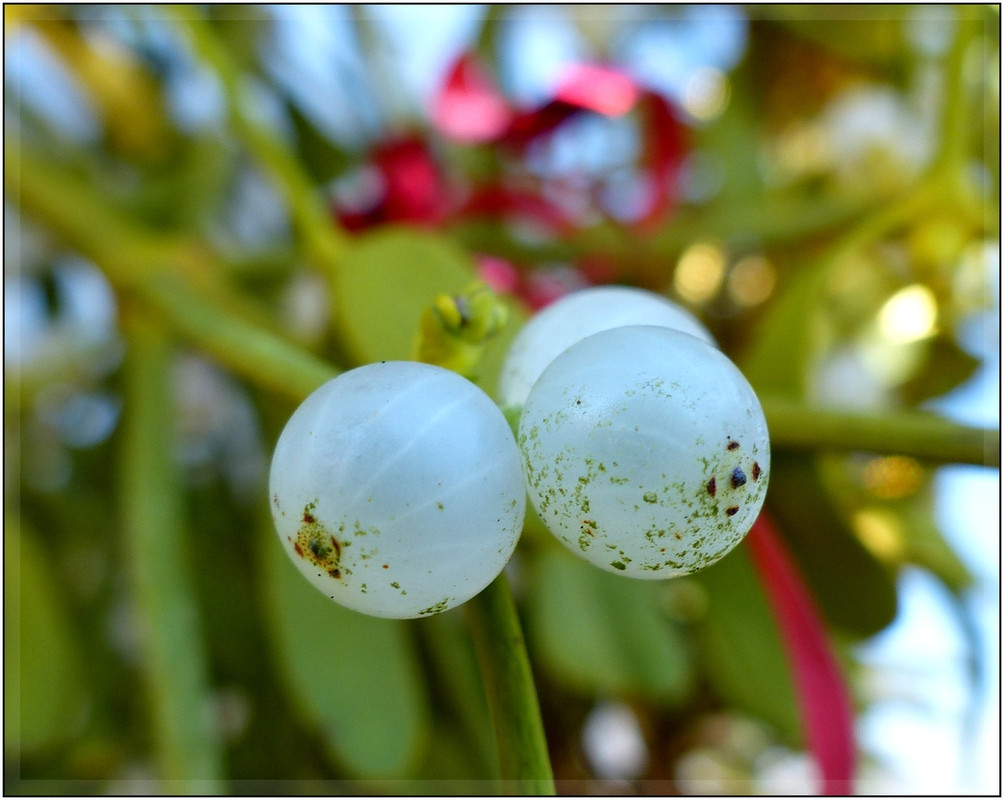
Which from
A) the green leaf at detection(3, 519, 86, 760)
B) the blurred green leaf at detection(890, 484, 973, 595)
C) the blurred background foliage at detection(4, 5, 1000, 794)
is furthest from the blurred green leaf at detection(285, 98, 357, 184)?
the blurred green leaf at detection(890, 484, 973, 595)

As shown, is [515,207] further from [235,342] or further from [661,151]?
[235,342]

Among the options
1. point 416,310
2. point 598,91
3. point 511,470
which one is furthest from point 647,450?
point 598,91

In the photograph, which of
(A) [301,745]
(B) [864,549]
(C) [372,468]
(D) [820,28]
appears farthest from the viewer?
(D) [820,28]

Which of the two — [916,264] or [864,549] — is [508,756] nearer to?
[864,549]

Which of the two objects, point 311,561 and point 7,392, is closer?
point 311,561

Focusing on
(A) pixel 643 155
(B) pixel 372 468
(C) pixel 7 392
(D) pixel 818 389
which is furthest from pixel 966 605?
(C) pixel 7 392

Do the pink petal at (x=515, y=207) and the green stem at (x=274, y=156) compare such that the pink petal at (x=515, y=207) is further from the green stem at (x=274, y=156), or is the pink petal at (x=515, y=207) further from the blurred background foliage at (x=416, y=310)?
the green stem at (x=274, y=156)

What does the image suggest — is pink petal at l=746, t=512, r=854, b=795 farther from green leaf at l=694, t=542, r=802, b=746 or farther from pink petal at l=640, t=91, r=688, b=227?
pink petal at l=640, t=91, r=688, b=227
